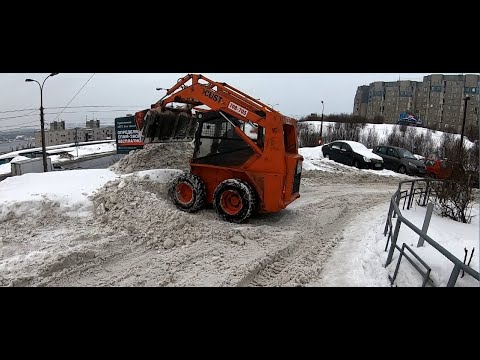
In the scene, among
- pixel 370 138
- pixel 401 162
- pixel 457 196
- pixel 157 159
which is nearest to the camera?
pixel 457 196

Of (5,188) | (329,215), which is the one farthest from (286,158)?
(5,188)

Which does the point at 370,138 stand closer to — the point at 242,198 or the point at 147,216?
the point at 242,198

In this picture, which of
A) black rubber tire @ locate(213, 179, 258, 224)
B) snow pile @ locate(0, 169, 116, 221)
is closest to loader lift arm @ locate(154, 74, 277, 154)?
black rubber tire @ locate(213, 179, 258, 224)

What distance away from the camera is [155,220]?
696 centimetres

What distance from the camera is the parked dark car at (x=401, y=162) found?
16.6 m

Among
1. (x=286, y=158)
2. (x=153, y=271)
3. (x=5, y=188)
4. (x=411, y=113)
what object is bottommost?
(x=153, y=271)

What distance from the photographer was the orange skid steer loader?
24.2 ft

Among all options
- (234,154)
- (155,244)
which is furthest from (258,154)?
(155,244)

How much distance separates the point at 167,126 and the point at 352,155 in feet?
33.6

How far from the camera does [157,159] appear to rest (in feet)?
33.3

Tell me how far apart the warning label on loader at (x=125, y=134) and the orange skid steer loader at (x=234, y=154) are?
42.6 ft

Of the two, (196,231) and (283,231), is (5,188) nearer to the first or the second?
(196,231)

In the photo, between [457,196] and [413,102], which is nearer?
[457,196]

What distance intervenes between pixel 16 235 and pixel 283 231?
4846 millimetres
